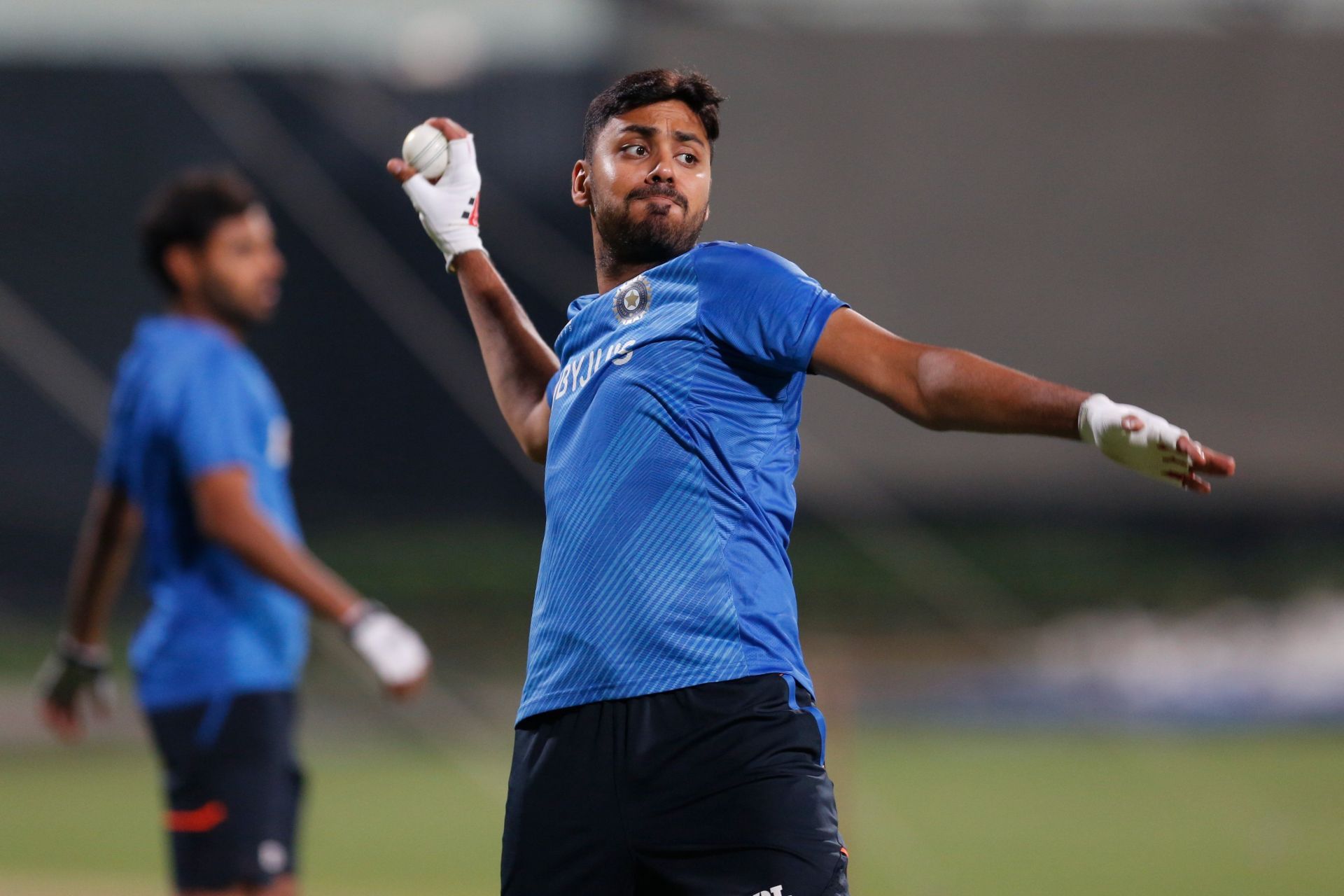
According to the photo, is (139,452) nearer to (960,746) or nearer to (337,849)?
(337,849)

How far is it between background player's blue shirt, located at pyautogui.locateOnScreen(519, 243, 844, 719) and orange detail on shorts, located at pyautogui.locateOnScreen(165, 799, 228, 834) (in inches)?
55.4

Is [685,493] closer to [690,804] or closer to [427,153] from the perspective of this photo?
[690,804]

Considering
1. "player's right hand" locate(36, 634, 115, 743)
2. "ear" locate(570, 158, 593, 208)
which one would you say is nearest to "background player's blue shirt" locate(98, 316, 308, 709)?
"player's right hand" locate(36, 634, 115, 743)

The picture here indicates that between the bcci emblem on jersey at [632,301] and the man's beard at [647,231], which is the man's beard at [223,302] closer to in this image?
the man's beard at [647,231]

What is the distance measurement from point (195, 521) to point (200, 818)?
69 cm

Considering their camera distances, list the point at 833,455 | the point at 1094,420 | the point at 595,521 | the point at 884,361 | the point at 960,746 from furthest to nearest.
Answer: the point at 833,455, the point at 960,746, the point at 595,521, the point at 884,361, the point at 1094,420

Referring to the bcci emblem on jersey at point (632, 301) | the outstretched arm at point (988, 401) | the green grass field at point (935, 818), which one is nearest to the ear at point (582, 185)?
the bcci emblem on jersey at point (632, 301)

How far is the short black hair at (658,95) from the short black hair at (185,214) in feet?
5.62

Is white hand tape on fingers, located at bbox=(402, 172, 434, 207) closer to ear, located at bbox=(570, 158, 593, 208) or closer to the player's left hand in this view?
ear, located at bbox=(570, 158, 593, 208)

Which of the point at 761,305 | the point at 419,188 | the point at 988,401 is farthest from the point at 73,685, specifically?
the point at 988,401

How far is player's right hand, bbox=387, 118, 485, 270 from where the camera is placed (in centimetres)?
352

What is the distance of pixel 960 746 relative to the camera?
41.4ft

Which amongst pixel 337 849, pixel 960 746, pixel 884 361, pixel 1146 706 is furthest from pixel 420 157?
pixel 1146 706

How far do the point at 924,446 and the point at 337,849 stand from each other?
9.39 m
